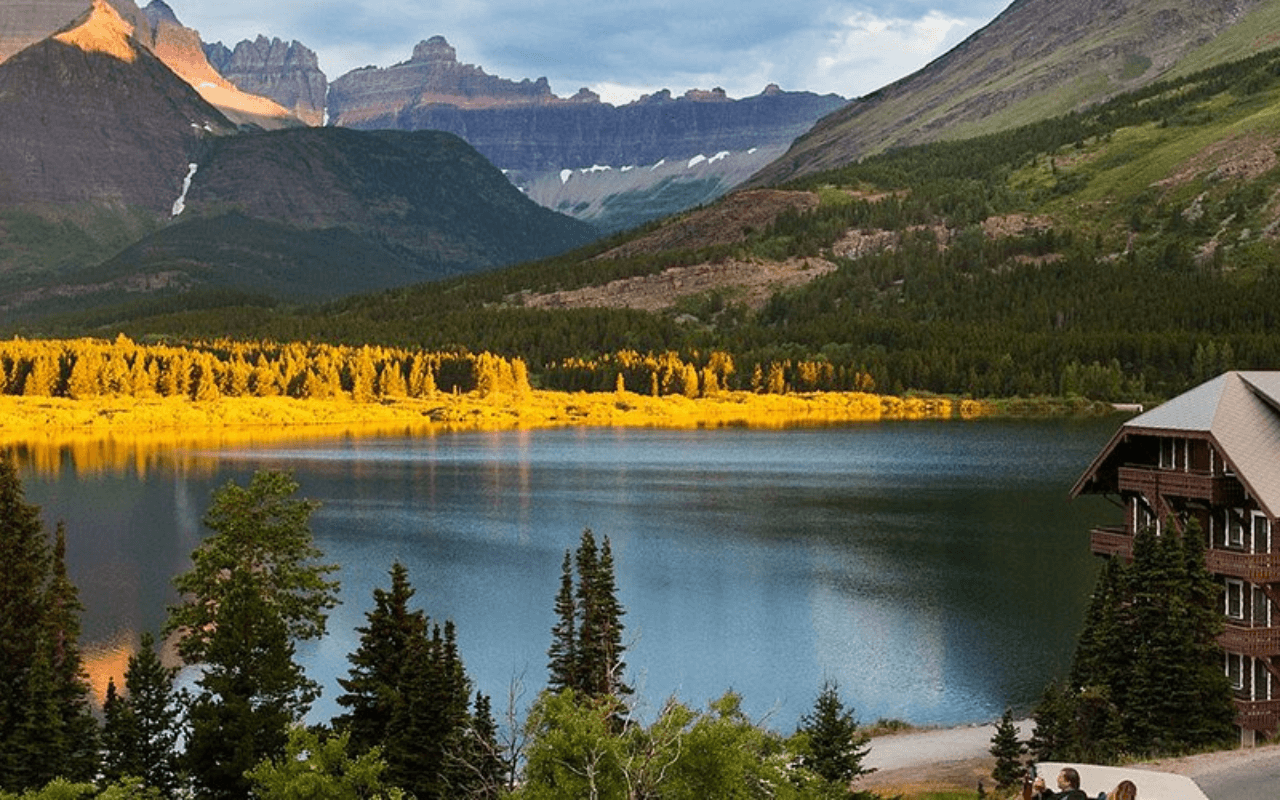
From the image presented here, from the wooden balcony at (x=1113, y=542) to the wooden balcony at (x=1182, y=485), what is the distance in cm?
201

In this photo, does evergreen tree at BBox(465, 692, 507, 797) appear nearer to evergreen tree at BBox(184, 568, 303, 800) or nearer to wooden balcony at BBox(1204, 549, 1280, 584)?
evergreen tree at BBox(184, 568, 303, 800)

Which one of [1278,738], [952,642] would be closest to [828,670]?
[952,642]

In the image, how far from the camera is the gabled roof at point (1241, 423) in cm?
4578

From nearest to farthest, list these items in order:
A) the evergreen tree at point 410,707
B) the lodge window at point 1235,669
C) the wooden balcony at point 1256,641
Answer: the evergreen tree at point 410,707
the wooden balcony at point 1256,641
the lodge window at point 1235,669

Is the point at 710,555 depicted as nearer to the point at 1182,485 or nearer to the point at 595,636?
the point at 595,636

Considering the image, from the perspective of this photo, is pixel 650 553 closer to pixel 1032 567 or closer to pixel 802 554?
pixel 802 554

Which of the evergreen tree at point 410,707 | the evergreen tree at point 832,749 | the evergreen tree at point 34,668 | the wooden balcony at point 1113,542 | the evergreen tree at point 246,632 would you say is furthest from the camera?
the wooden balcony at point 1113,542

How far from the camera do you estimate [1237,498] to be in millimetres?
47406

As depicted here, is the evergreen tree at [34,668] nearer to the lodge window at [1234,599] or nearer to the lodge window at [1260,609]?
the lodge window at [1234,599]

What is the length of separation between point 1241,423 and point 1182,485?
9.44ft

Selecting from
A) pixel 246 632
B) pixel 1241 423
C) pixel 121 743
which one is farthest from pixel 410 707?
pixel 1241 423

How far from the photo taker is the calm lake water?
6606 cm

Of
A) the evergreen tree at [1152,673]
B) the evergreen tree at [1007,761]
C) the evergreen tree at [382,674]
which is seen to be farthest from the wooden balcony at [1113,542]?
the evergreen tree at [382,674]

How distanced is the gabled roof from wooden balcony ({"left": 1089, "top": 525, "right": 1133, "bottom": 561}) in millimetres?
4662
